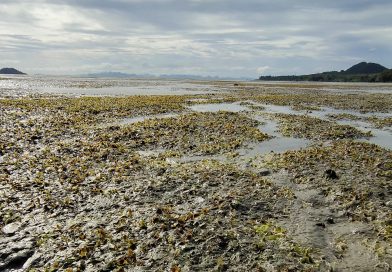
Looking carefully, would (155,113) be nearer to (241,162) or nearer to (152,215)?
(241,162)

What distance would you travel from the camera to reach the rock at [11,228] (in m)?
10.6

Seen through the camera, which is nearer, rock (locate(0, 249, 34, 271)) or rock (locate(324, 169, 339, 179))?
rock (locate(0, 249, 34, 271))

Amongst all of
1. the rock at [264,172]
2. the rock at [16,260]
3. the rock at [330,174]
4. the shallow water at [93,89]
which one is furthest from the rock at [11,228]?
the shallow water at [93,89]

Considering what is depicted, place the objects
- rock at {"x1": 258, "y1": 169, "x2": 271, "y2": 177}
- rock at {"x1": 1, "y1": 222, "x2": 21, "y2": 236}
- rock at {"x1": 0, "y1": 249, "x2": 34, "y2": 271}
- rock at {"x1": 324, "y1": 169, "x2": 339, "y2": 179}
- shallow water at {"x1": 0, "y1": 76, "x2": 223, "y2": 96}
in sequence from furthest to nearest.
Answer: shallow water at {"x1": 0, "y1": 76, "x2": 223, "y2": 96} < rock at {"x1": 258, "y1": 169, "x2": 271, "y2": 177} < rock at {"x1": 324, "y1": 169, "x2": 339, "y2": 179} < rock at {"x1": 1, "y1": 222, "x2": 21, "y2": 236} < rock at {"x1": 0, "y1": 249, "x2": 34, "y2": 271}

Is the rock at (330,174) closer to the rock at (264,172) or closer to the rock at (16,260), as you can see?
the rock at (264,172)

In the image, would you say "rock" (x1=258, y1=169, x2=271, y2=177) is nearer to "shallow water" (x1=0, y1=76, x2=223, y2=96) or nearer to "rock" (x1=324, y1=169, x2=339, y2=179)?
"rock" (x1=324, y1=169, x2=339, y2=179)

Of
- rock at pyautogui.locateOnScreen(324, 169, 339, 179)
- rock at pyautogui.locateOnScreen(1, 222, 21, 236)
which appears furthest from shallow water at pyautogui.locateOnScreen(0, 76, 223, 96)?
rock at pyautogui.locateOnScreen(1, 222, 21, 236)

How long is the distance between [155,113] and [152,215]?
26769mm

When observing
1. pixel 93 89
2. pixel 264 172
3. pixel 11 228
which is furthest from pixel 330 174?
pixel 93 89

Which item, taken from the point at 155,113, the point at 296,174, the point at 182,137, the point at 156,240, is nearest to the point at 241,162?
the point at 296,174

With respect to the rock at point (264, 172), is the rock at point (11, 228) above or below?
below

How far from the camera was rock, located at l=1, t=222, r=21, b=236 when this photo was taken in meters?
10.6

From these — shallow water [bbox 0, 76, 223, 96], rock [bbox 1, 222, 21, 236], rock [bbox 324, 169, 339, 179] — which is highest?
shallow water [bbox 0, 76, 223, 96]

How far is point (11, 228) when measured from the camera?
35.4 ft
